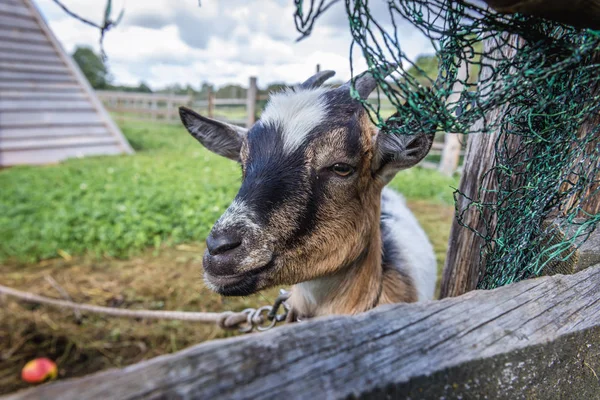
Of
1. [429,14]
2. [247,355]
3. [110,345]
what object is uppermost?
[429,14]

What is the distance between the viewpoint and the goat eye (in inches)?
75.7

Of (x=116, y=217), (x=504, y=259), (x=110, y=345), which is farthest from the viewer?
(x=116, y=217)

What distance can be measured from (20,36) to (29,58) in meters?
0.59

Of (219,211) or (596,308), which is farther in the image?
(219,211)

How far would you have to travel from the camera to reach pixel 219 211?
573cm

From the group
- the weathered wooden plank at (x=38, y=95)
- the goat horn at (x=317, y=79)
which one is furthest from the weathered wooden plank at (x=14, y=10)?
the goat horn at (x=317, y=79)

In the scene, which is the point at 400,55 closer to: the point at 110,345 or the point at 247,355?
the point at 247,355

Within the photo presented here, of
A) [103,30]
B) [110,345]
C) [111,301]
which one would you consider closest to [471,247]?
[103,30]

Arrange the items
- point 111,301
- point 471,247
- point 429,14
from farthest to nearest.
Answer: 1. point 111,301
2. point 471,247
3. point 429,14

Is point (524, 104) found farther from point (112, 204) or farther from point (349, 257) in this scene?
point (112, 204)

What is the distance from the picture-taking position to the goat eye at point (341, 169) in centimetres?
192

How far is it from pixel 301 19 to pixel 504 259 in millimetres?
1068

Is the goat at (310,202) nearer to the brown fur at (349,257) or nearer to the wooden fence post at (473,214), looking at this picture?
the brown fur at (349,257)

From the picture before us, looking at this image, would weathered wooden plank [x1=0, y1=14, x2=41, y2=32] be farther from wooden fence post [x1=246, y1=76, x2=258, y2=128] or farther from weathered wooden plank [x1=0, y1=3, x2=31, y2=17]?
wooden fence post [x1=246, y1=76, x2=258, y2=128]
